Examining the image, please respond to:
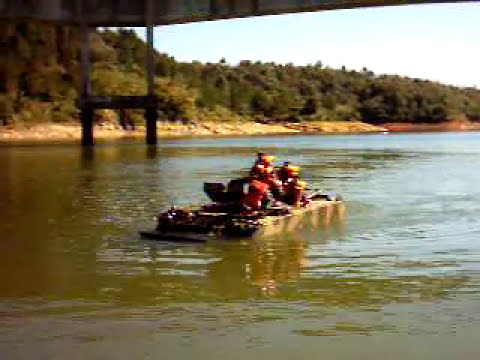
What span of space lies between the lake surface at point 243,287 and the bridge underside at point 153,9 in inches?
1043

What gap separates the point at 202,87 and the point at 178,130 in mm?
26138

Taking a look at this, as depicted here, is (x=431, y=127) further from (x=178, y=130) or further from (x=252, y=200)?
(x=252, y=200)

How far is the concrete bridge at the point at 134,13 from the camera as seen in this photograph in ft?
152

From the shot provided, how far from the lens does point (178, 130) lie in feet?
284

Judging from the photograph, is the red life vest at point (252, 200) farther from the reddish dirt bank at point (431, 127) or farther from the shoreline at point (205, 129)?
the reddish dirt bank at point (431, 127)

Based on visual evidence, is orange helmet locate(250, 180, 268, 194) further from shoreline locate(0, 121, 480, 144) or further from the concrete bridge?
shoreline locate(0, 121, 480, 144)

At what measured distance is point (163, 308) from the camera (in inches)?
352

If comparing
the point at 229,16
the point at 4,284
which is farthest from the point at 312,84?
the point at 4,284

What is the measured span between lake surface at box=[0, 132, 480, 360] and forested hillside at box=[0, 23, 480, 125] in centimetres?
5401

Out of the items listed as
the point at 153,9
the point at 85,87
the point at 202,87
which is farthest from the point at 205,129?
the point at 153,9

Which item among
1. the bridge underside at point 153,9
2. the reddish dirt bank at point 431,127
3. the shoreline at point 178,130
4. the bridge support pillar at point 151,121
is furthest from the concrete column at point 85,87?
the reddish dirt bank at point 431,127

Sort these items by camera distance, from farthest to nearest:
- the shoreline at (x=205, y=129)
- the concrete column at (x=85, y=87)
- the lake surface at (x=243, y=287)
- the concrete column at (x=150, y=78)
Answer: the shoreline at (x=205, y=129)
the concrete column at (x=85, y=87)
the concrete column at (x=150, y=78)
the lake surface at (x=243, y=287)

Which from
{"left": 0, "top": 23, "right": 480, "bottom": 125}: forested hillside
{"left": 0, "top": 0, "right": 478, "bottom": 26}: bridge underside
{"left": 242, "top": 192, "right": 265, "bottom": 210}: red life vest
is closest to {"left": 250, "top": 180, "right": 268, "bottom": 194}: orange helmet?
{"left": 242, "top": 192, "right": 265, "bottom": 210}: red life vest

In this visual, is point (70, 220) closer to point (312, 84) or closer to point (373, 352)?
point (373, 352)
